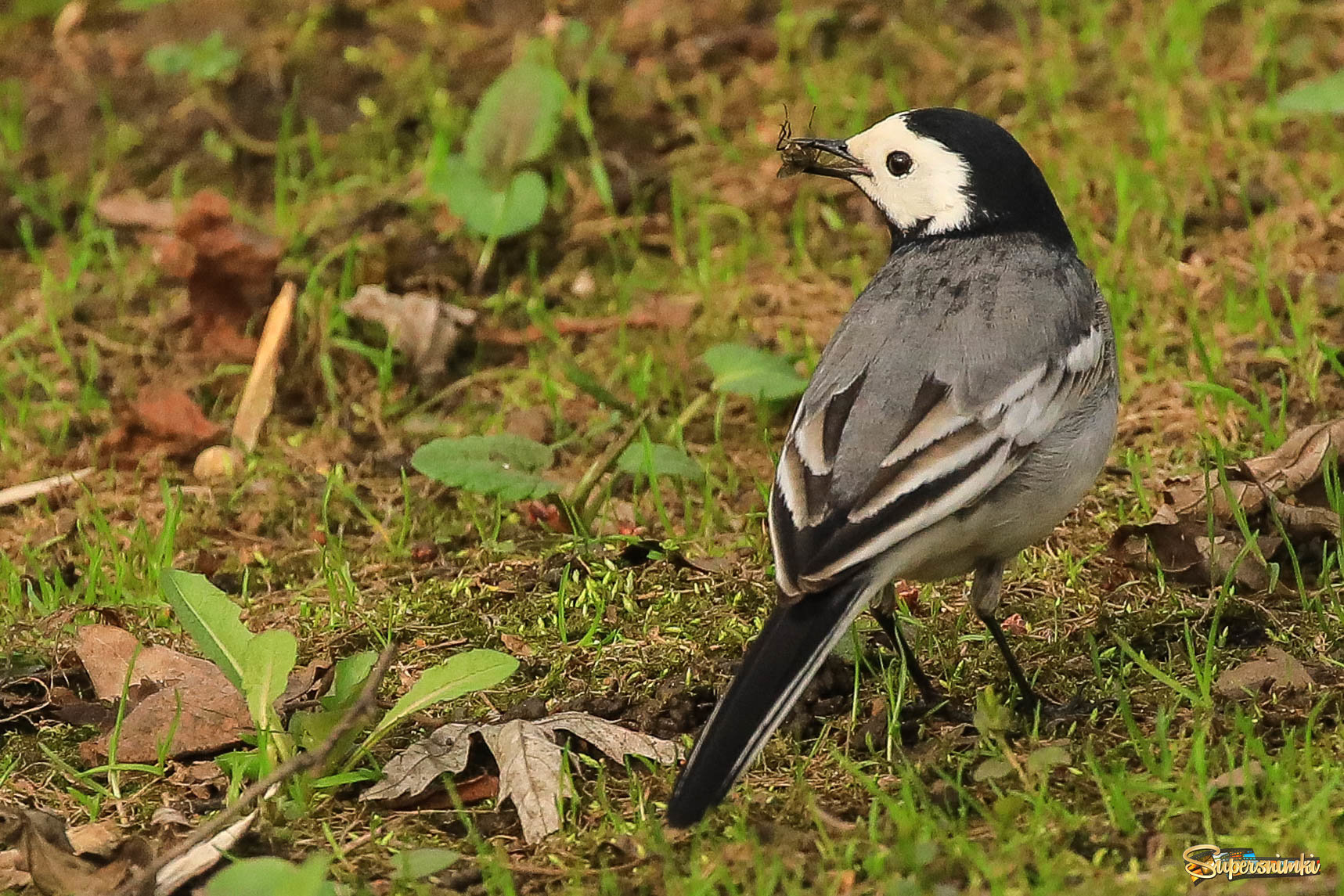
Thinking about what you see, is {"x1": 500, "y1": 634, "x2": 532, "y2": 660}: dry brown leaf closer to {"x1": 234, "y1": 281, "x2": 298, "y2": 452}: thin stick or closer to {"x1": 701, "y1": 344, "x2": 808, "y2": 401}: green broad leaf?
{"x1": 701, "y1": 344, "x2": 808, "y2": 401}: green broad leaf

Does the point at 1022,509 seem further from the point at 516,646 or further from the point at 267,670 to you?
the point at 267,670

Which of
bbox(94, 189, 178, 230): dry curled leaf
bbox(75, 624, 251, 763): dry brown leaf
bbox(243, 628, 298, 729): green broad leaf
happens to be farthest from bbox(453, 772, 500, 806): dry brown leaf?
bbox(94, 189, 178, 230): dry curled leaf

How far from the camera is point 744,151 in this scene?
820 cm

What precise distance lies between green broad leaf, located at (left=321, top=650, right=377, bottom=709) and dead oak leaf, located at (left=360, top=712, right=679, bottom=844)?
7.9 inches

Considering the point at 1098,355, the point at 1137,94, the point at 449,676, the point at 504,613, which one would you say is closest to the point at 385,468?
the point at 504,613

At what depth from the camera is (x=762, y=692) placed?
3979 millimetres

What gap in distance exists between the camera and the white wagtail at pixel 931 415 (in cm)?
414

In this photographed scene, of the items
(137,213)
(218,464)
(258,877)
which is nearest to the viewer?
(258,877)

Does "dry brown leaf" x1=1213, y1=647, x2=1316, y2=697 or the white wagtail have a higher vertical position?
the white wagtail

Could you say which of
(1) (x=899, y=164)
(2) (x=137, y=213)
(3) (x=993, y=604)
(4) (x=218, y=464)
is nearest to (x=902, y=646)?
(3) (x=993, y=604)

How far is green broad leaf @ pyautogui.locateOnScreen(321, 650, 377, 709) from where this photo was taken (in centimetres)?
449

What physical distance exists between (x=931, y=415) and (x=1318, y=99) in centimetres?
358

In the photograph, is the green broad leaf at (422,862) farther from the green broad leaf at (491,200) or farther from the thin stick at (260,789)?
the green broad leaf at (491,200)

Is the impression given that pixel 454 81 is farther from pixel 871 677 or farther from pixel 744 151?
pixel 871 677
